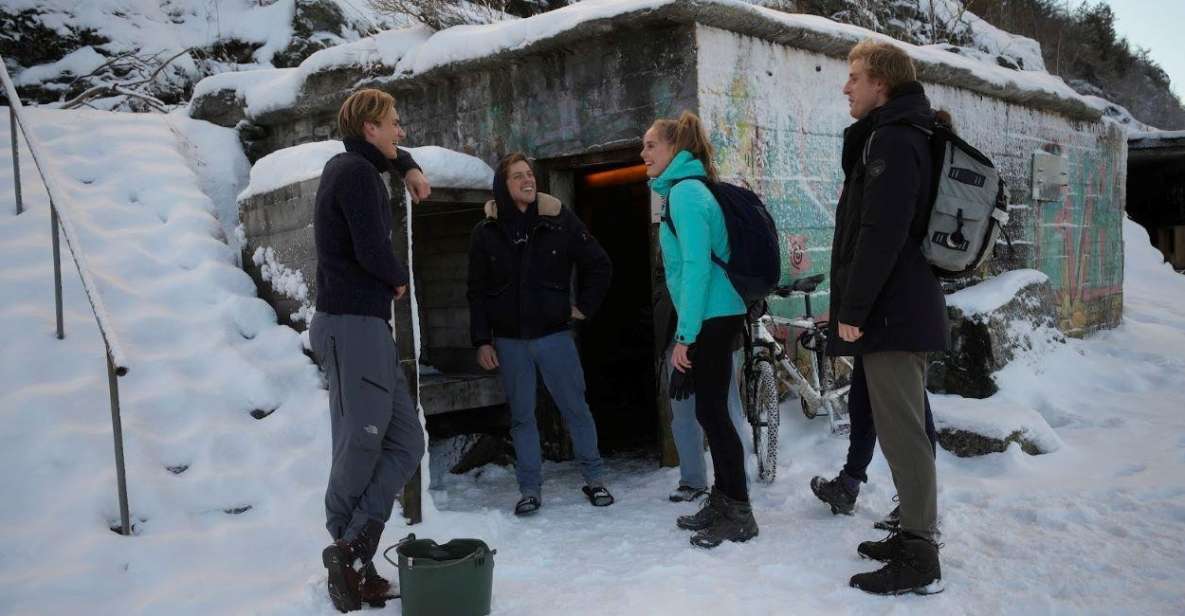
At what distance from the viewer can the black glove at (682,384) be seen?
3.75 metres

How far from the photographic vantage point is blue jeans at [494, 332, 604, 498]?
15.1 ft

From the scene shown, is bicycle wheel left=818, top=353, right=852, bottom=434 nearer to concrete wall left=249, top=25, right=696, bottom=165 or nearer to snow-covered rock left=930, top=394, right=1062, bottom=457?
snow-covered rock left=930, top=394, right=1062, bottom=457

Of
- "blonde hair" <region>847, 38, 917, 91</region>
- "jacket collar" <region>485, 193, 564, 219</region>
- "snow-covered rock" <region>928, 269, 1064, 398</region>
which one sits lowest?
"snow-covered rock" <region>928, 269, 1064, 398</region>

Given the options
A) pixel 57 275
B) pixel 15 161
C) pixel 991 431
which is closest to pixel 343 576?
pixel 57 275

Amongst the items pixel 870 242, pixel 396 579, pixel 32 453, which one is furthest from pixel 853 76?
pixel 32 453

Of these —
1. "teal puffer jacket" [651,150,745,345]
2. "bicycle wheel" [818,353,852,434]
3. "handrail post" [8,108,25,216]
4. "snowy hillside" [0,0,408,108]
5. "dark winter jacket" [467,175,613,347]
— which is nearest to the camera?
"teal puffer jacket" [651,150,745,345]

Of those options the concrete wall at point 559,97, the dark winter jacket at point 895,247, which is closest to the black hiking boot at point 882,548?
the dark winter jacket at point 895,247

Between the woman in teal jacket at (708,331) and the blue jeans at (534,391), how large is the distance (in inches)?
38.8

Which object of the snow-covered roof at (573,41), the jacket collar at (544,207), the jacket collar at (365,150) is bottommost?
the jacket collar at (544,207)

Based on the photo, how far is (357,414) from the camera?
10.1 ft

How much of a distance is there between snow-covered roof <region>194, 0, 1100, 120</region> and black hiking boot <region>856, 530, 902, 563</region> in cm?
329

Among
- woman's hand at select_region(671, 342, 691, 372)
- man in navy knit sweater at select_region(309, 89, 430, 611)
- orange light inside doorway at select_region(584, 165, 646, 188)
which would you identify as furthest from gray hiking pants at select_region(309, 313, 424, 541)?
orange light inside doorway at select_region(584, 165, 646, 188)

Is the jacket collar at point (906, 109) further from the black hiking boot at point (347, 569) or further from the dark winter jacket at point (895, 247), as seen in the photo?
the black hiking boot at point (347, 569)

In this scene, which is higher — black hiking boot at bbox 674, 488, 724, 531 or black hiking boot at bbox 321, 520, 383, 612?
black hiking boot at bbox 321, 520, 383, 612
